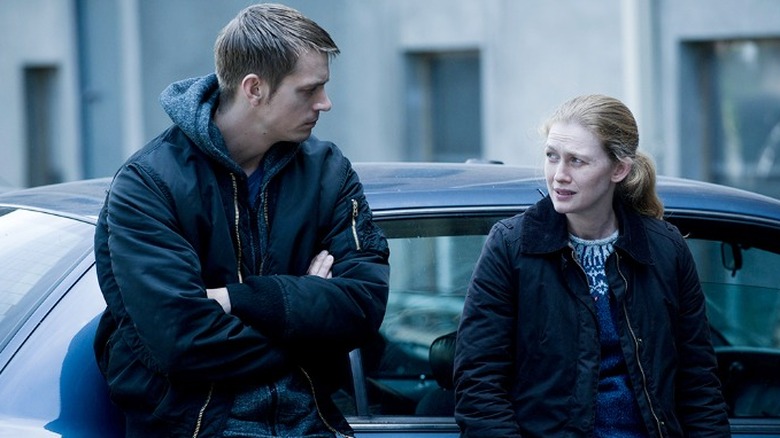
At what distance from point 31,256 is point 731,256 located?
1772 mm

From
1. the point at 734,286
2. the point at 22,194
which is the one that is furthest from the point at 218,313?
the point at 734,286

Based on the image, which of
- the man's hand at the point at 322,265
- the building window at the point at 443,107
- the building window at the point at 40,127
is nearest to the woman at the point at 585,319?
the man's hand at the point at 322,265

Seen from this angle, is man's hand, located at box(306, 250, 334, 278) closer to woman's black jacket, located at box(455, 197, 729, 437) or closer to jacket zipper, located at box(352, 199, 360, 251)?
jacket zipper, located at box(352, 199, 360, 251)

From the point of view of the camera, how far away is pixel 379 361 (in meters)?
3.45

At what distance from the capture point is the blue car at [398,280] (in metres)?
2.98

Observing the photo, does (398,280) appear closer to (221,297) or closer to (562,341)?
(562,341)

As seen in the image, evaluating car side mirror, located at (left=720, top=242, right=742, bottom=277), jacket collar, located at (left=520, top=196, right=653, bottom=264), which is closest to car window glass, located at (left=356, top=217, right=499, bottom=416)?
jacket collar, located at (left=520, top=196, right=653, bottom=264)

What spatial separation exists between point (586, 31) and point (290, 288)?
22.4ft

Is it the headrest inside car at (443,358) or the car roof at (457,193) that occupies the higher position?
the car roof at (457,193)

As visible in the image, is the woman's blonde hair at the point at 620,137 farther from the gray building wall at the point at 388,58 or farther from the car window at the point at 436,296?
the gray building wall at the point at 388,58

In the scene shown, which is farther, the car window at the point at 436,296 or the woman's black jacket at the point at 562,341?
the car window at the point at 436,296

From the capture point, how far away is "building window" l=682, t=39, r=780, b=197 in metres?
9.02

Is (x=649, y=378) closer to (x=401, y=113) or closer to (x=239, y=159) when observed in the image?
(x=239, y=159)

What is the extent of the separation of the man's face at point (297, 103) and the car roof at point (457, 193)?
1.73ft
